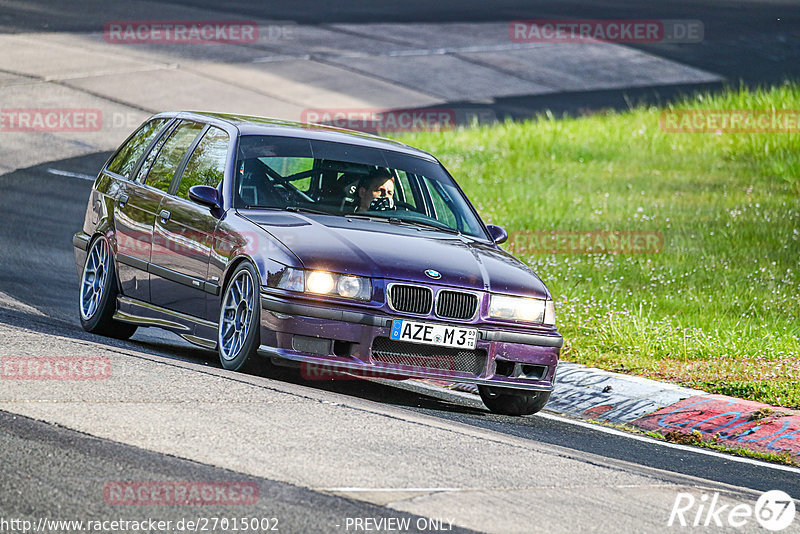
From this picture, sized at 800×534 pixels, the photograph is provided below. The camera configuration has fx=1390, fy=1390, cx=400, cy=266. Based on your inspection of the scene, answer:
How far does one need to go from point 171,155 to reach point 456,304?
287cm

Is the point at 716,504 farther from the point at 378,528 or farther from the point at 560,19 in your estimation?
the point at 560,19

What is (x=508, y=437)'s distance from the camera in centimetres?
759

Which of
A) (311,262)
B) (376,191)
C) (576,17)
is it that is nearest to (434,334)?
(311,262)

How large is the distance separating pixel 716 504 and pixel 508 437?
1.50m

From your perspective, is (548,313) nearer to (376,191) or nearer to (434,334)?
(434,334)

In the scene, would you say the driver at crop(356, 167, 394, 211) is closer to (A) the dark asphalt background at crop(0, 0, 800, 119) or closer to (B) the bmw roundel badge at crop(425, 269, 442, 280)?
(B) the bmw roundel badge at crop(425, 269, 442, 280)

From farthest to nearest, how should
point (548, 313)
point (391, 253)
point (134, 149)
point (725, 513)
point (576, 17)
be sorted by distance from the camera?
point (576, 17)
point (134, 149)
point (548, 313)
point (391, 253)
point (725, 513)

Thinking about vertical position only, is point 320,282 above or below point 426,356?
above

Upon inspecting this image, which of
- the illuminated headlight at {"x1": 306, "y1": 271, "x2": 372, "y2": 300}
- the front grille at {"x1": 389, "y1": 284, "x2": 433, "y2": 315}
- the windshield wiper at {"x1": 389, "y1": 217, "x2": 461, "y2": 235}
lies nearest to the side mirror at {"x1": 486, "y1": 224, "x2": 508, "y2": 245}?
the windshield wiper at {"x1": 389, "y1": 217, "x2": 461, "y2": 235}

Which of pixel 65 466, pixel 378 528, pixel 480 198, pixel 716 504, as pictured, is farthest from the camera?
pixel 480 198

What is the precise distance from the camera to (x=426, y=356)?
812 cm

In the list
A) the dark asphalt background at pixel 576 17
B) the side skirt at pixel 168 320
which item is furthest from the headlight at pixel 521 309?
the dark asphalt background at pixel 576 17

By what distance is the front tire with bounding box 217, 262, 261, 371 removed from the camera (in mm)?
8164

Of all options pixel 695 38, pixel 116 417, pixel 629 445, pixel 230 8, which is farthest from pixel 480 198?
pixel 695 38
